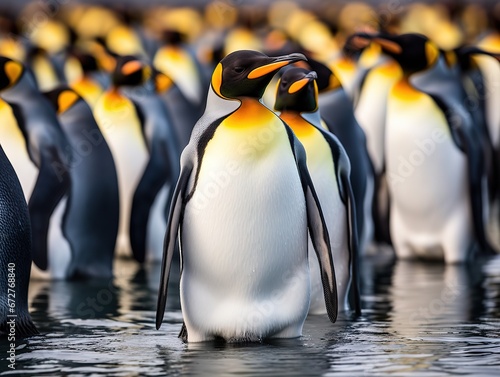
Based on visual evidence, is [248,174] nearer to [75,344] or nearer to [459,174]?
[75,344]

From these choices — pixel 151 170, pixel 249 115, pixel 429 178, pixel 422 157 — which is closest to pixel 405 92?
pixel 422 157

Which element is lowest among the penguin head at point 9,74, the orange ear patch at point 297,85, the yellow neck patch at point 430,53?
the orange ear patch at point 297,85

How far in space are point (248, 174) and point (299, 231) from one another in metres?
0.34

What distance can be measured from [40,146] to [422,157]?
2.57 m

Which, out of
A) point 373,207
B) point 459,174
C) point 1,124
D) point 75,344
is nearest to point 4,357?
point 75,344

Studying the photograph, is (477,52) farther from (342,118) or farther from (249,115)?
(249,115)

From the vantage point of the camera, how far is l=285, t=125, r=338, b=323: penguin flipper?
6.40 metres

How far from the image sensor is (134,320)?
24.0 feet

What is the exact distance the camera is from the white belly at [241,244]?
249 inches

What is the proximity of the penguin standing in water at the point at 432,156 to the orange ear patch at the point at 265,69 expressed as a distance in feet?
11.5

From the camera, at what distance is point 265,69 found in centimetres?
626

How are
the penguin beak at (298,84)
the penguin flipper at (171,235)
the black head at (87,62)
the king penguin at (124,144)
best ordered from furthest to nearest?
the black head at (87,62) < the king penguin at (124,144) < the penguin beak at (298,84) < the penguin flipper at (171,235)

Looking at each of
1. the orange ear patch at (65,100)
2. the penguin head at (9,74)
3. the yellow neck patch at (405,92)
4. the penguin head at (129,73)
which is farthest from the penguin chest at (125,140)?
the yellow neck patch at (405,92)

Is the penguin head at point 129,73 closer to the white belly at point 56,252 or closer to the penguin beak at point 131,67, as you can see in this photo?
the penguin beak at point 131,67
